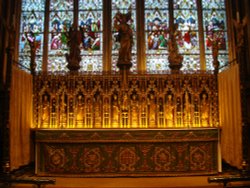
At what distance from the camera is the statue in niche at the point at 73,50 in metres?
10.5

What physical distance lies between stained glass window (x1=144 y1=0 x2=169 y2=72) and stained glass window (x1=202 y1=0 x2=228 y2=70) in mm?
1352

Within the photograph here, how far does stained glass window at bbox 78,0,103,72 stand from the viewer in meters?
11.2

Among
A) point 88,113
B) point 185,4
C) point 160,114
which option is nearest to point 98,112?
point 88,113

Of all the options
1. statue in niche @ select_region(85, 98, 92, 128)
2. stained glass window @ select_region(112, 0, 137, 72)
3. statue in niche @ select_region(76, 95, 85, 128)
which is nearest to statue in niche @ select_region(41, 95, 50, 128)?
statue in niche @ select_region(76, 95, 85, 128)

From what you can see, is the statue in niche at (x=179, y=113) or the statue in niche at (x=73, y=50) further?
the statue in niche at (x=73, y=50)

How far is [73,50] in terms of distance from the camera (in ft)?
34.6

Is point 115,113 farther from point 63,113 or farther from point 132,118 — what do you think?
point 63,113

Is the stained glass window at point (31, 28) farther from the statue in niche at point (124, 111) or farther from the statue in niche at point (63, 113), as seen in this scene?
the statue in niche at point (124, 111)

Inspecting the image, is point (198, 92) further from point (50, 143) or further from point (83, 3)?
point (83, 3)

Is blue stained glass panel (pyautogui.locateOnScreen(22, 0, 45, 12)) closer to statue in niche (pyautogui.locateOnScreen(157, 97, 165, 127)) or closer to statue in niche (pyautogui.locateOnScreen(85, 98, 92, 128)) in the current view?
statue in niche (pyautogui.locateOnScreen(85, 98, 92, 128))

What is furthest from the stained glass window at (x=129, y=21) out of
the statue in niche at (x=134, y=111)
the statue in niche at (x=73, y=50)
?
the statue in niche at (x=134, y=111)

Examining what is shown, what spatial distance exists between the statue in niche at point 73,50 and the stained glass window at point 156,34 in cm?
230

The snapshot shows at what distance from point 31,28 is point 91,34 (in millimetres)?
2082

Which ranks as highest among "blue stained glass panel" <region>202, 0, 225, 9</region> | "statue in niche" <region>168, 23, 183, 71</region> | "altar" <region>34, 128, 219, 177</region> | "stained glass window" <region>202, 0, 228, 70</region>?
"blue stained glass panel" <region>202, 0, 225, 9</region>
